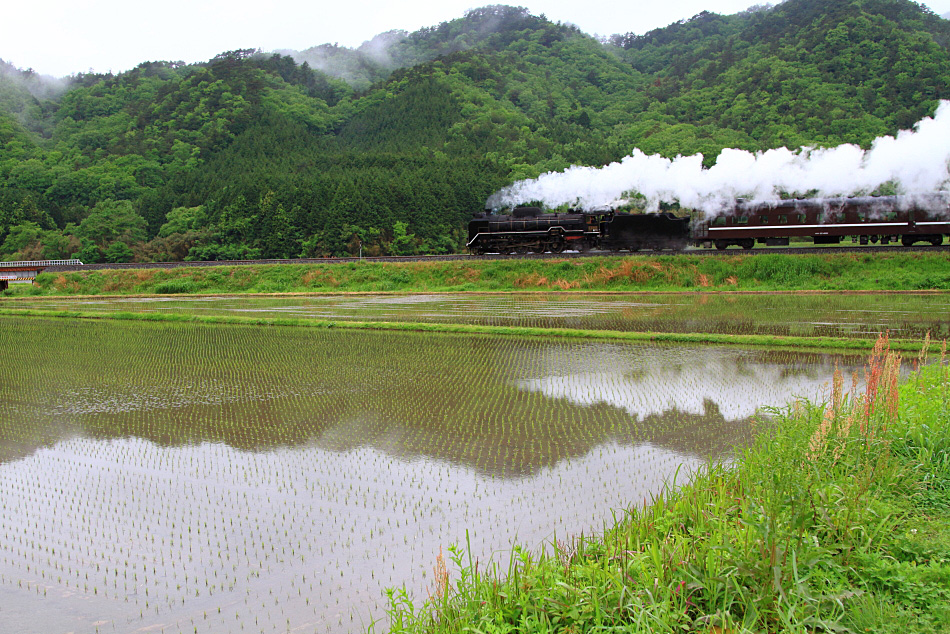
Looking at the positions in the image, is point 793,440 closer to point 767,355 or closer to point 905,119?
point 767,355

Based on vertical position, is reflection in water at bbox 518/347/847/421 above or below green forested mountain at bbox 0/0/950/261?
below

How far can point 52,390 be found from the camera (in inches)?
577

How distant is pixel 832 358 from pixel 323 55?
176 metres

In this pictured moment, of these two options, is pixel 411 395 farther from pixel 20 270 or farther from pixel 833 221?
pixel 20 270

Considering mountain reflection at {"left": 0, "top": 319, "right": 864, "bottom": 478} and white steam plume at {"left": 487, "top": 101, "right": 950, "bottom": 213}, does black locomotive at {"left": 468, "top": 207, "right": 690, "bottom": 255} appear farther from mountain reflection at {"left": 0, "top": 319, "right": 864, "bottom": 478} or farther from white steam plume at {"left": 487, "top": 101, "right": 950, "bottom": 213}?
mountain reflection at {"left": 0, "top": 319, "right": 864, "bottom": 478}

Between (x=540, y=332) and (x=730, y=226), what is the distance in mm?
21132

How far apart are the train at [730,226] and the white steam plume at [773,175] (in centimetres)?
83

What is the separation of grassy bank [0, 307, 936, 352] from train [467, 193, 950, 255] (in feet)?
63.5

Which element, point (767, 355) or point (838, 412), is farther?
point (767, 355)

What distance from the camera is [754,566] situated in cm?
511

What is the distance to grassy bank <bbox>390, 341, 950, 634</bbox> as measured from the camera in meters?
4.75

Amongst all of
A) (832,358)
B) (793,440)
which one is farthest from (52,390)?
(832,358)

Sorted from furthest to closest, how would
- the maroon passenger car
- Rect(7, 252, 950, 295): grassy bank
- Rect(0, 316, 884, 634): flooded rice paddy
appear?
the maroon passenger car → Rect(7, 252, 950, 295): grassy bank → Rect(0, 316, 884, 634): flooded rice paddy

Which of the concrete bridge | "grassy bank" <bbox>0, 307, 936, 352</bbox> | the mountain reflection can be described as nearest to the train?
"grassy bank" <bbox>0, 307, 936, 352</bbox>
